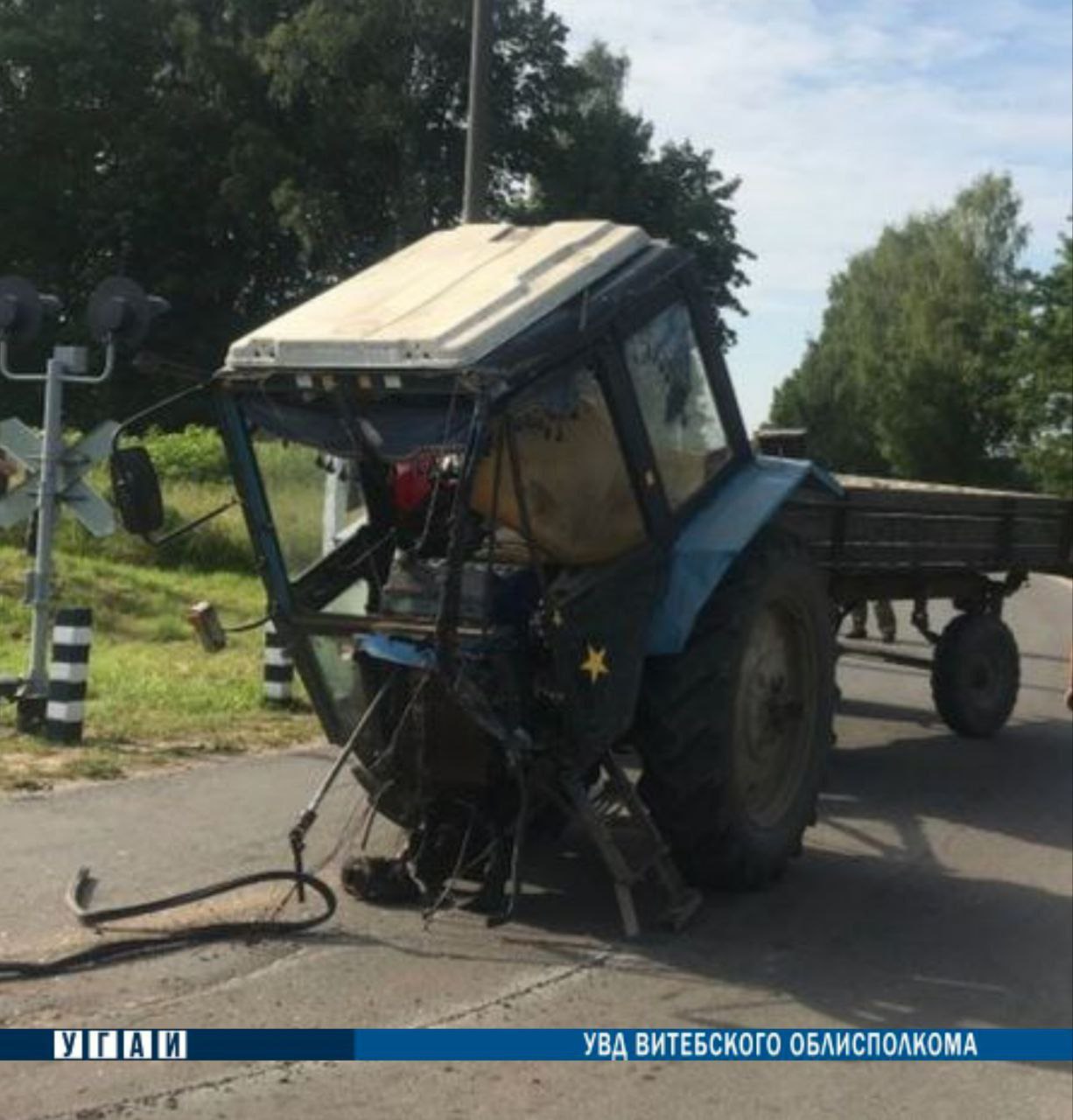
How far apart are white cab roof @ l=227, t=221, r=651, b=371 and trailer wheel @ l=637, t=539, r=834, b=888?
1478mm

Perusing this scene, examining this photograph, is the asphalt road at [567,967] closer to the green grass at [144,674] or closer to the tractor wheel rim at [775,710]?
the tractor wheel rim at [775,710]

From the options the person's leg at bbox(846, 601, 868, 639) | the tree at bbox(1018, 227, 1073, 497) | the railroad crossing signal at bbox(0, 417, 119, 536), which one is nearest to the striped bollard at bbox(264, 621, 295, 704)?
the railroad crossing signal at bbox(0, 417, 119, 536)

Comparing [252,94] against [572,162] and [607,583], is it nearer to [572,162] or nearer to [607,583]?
[572,162]

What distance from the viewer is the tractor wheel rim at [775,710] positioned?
6.91 m

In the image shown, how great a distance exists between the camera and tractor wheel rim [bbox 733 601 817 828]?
6906 mm

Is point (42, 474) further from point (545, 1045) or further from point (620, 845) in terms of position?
point (545, 1045)

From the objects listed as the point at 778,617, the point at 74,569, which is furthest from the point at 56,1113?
the point at 74,569

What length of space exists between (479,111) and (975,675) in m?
7.00

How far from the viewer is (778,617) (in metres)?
7.20

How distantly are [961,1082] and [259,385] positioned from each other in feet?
11.0

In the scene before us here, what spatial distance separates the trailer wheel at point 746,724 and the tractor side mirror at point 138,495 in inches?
78.3

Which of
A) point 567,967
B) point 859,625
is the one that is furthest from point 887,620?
point 567,967

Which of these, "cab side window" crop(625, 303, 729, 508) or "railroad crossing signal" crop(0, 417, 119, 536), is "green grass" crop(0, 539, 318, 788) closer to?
"railroad crossing signal" crop(0, 417, 119, 536)

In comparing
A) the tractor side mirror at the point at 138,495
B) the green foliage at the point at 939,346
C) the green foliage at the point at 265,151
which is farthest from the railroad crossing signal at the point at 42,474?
the green foliage at the point at 939,346
